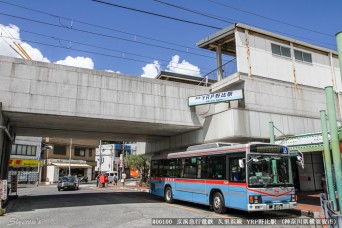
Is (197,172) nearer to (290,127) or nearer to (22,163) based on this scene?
(290,127)

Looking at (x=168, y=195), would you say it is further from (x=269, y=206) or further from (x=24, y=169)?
(x=24, y=169)

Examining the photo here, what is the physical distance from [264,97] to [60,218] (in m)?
13.9

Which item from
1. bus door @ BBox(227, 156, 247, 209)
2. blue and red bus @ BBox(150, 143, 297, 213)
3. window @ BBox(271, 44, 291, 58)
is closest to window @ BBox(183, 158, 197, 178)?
blue and red bus @ BBox(150, 143, 297, 213)

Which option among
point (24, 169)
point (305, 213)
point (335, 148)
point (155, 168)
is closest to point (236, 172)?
point (305, 213)

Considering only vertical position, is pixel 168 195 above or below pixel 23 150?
below

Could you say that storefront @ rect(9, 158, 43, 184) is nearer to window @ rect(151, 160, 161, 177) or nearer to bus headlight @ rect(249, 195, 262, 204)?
window @ rect(151, 160, 161, 177)

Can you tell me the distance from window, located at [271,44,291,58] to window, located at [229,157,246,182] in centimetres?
1189

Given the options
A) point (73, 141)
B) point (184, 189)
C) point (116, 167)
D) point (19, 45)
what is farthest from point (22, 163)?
point (184, 189)

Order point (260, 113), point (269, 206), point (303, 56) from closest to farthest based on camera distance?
A: point (269, 206)
point (260, 113)
point (303, 56)

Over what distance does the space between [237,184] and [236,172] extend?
1.61ft

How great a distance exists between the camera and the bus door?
1194 cm

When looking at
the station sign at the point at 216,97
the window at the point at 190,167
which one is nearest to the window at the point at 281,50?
the station sign at the point at 216,97

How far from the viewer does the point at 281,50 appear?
22.3 meters

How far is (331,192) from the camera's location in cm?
1280
